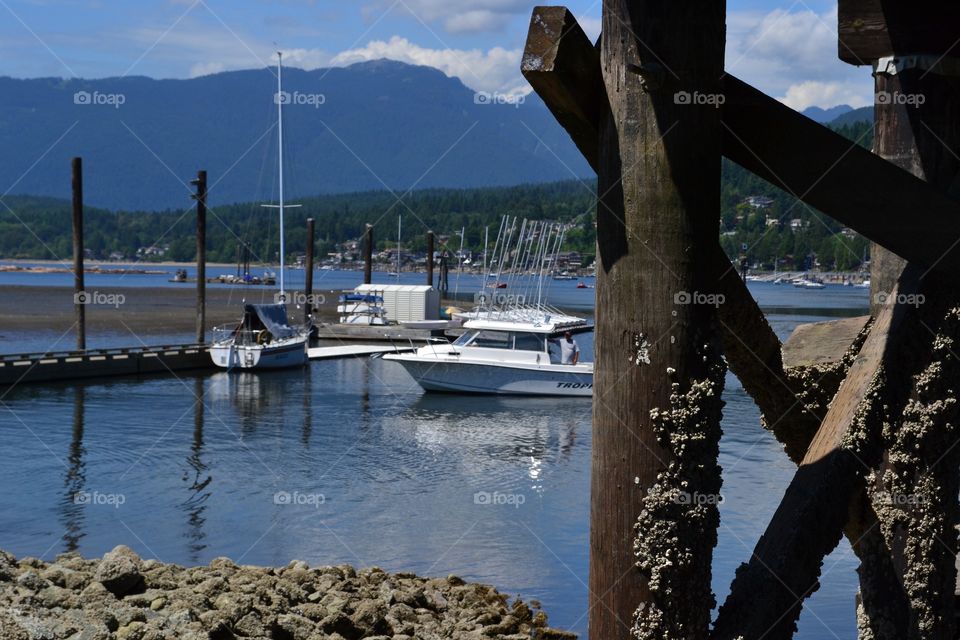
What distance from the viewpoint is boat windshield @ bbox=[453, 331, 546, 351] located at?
3472 cm

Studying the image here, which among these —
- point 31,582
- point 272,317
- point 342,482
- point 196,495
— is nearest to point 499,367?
point 272,317

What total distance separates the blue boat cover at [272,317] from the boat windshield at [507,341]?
9878 millimetres

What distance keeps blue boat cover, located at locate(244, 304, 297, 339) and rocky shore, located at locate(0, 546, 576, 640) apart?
30124mm

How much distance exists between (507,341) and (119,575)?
2783 centimetres

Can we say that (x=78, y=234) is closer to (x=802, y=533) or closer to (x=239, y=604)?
(x=239, y=604)

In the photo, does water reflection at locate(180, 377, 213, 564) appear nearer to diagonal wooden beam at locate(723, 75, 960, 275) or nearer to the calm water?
the calm water

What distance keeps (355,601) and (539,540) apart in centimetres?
679

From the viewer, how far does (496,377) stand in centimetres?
3403

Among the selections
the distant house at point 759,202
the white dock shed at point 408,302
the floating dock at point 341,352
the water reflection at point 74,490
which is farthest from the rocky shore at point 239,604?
the distant house at point 759,202

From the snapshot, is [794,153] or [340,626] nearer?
[794,153]

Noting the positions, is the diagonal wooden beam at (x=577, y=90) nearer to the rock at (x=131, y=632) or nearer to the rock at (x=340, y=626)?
the rock at (x=131, y=632)

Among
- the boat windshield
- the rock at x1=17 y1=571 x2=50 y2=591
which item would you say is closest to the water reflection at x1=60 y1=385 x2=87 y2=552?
the rock at x1=17 y1=571 x2=50 y2=591

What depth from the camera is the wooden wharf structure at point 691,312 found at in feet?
7.82

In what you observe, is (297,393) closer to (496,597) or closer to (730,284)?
(496,597)
